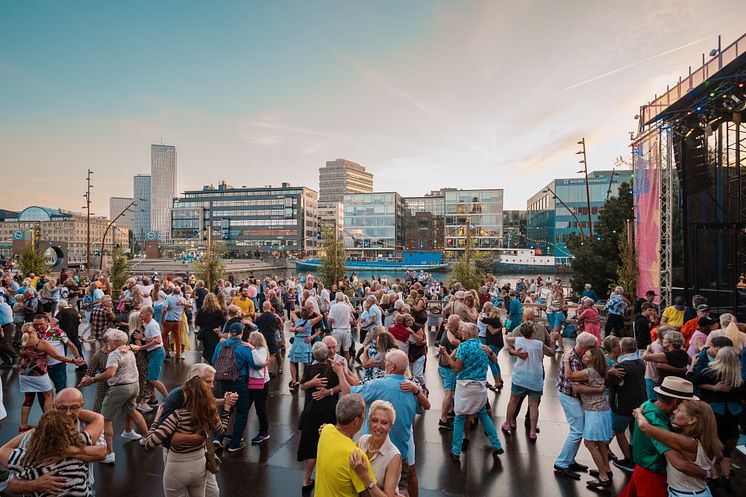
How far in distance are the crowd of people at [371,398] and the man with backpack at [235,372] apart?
0.06 ft

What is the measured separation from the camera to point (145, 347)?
5879 millimetres

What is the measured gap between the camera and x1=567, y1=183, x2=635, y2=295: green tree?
1812 cm

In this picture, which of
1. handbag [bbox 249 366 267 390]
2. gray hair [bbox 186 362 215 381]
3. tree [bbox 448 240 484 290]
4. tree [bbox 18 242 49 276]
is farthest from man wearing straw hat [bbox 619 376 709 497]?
tree [bbox 18 242 49 276]

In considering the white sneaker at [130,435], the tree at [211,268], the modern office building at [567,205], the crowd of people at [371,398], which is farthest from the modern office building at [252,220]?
the white sneaker at [130,435]

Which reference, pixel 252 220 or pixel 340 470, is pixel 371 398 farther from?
pixel 252 220

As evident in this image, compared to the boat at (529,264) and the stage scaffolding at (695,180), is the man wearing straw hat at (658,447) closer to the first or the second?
the stage scaffolding at (695,180)

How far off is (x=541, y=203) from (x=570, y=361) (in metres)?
90.2

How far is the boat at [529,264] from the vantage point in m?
68.7

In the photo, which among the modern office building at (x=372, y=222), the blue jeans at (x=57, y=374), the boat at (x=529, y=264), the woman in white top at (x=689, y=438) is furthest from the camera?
the modern office building at (x=372, y=222)

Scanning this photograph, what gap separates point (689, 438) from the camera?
2707mm

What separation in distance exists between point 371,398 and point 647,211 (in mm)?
13763

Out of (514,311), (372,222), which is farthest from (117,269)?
(372,222)

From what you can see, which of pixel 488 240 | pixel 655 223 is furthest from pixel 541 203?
pixel 655 223

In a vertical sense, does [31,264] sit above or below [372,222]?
below
